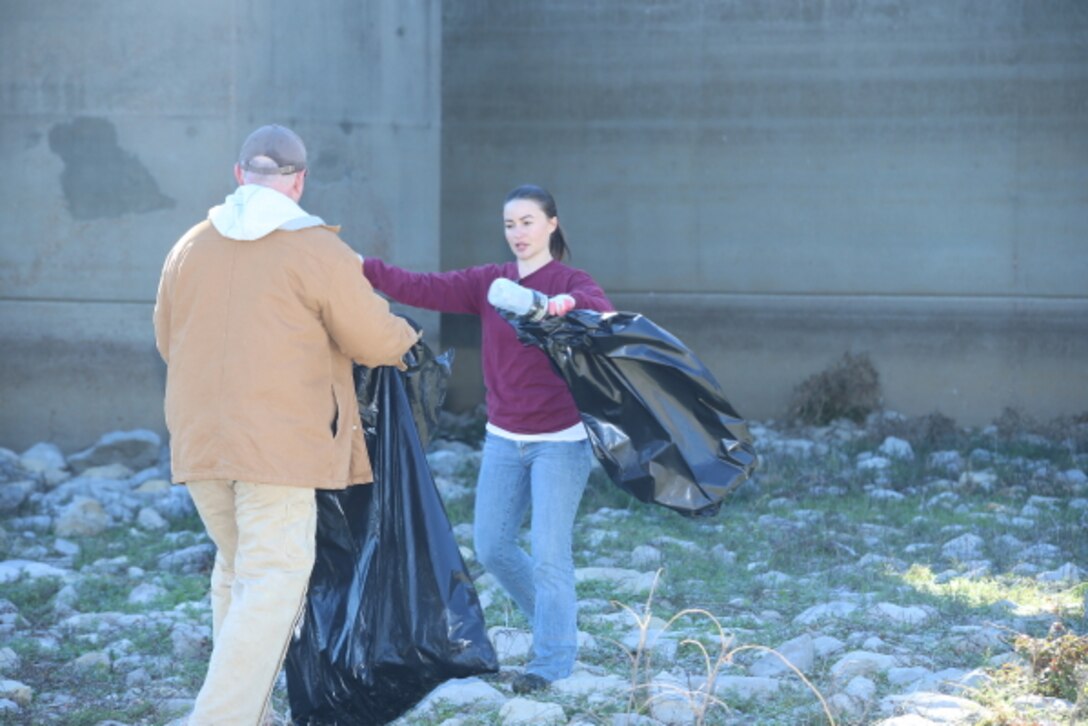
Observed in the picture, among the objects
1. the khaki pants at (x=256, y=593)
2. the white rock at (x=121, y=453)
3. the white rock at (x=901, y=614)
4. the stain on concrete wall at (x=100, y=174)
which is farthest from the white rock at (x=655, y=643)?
the stain on concrete wall at (x=100, y=174)

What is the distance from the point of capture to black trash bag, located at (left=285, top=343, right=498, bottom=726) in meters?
4.24

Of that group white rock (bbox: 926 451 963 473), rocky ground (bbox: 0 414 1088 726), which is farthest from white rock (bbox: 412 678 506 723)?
white rock (bbox: 926 451 963 473)

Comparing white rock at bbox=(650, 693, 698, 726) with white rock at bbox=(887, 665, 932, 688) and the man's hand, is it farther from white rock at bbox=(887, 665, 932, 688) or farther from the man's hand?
the man's hand

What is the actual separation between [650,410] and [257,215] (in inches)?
54.5

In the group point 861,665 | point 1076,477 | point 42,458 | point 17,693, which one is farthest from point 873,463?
point 17,693

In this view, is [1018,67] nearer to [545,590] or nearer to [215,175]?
[215,175]

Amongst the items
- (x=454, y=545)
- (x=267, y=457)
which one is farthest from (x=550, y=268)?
(x=267, y=457)

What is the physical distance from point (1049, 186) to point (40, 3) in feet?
22.6

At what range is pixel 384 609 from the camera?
427 cm

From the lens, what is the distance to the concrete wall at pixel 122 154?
357 inches

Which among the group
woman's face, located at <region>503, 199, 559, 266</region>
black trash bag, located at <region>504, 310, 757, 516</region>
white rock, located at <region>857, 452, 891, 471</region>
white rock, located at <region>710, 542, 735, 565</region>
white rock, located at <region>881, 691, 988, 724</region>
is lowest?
white rock, located at <region>857, 452, 891, 471</region>

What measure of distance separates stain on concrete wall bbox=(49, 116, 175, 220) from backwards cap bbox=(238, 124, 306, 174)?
5430mm

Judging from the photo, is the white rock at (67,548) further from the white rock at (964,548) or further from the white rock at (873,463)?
the white rock at (873,463)

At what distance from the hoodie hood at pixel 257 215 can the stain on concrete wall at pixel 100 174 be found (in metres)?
5.49
